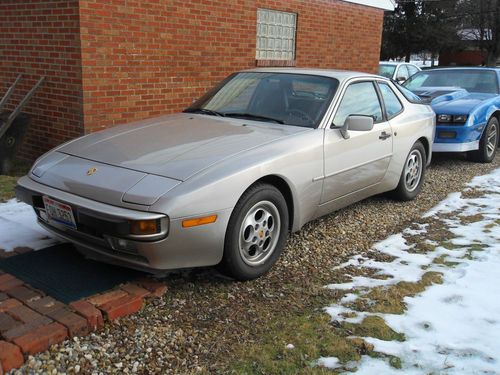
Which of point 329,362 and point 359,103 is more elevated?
point 359,103

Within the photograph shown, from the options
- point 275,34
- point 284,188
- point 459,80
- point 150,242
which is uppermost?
point 275,34

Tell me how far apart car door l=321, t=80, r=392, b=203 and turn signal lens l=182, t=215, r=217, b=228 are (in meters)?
1.29

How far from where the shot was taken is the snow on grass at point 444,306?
9.09 ft

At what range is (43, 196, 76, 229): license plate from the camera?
10.7 ft

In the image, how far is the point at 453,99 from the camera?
8.17 meters

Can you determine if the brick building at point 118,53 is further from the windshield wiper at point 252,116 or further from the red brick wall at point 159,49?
the windshield wiper at point 252,116

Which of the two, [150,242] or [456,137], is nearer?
[150,242]

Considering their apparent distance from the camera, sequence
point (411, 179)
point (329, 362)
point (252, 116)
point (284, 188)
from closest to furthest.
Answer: point (329, 362)
point (284, 188)
point (252, 116)
point (411, 179)

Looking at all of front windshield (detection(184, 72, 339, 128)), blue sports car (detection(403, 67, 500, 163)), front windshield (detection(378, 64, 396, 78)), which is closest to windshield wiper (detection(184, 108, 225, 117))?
front windshield (detection(184, 72, 339, 128))

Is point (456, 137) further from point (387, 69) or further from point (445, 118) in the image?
point (387, 69)

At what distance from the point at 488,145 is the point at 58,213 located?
6.91 meters

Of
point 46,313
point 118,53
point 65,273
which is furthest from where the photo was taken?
point 118,53

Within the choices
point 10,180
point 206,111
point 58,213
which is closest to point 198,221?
point 58,213

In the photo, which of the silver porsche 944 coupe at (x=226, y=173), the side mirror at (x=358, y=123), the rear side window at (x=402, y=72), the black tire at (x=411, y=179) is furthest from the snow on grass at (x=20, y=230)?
the rear side window at (x=402, y=72)
